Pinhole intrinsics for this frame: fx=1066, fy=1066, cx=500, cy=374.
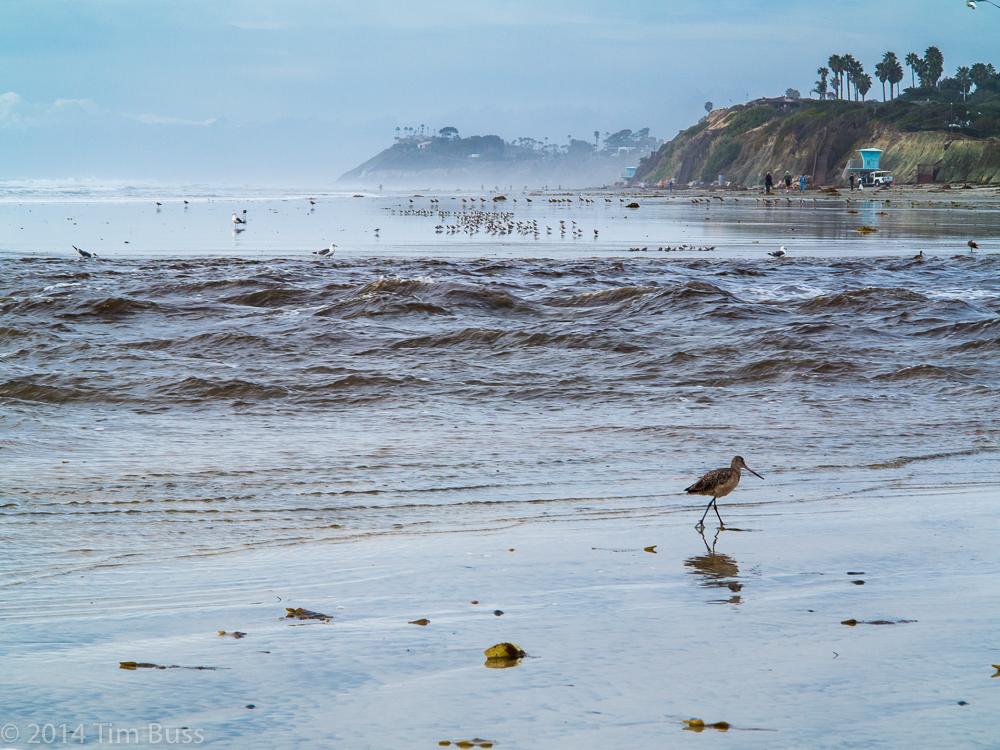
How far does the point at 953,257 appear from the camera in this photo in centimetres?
2483

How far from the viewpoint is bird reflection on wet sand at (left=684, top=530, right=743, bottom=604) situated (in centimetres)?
496

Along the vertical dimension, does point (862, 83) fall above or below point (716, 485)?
above

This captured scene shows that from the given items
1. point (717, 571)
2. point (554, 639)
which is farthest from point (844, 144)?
point (554, 639)

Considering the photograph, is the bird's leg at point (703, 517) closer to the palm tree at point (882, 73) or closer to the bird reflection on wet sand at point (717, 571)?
the bird reflection on wet sand at point (717, 571)

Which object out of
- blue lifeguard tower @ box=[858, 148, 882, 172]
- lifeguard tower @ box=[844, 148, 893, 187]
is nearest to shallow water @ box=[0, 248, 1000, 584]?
lifeguard tower @ box=[844, 148, 893, 187]

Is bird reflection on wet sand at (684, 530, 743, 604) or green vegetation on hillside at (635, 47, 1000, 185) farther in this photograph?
green vegetation on hillside at (635, 47, 1000, 185)

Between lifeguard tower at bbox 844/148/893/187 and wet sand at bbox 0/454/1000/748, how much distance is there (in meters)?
87.0

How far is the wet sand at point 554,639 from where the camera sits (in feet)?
11.5

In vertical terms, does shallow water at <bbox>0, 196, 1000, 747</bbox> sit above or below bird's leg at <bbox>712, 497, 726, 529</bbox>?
above

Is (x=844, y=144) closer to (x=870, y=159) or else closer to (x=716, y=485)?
(x=870, y=159)

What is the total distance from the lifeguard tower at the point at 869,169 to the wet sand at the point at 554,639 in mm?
86994

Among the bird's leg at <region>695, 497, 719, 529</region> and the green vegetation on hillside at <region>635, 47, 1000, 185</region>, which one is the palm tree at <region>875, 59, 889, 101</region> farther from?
the bird's leg at <region>695, 497, 719, 529</region>

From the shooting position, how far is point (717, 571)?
531 cm

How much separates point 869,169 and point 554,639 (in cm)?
9493
